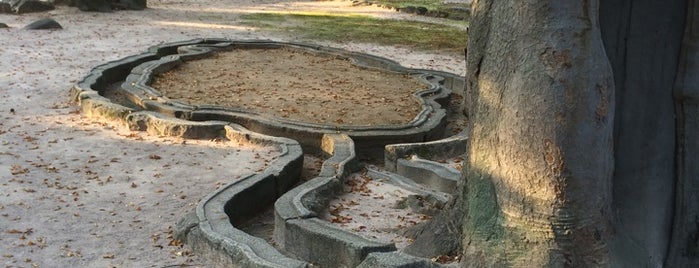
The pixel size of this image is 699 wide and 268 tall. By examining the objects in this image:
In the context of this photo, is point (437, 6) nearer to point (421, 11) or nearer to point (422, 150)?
point (421, 11)

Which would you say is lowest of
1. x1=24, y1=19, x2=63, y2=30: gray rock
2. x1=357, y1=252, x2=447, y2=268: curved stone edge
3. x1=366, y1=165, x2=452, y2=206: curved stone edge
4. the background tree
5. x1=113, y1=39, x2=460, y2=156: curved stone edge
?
x1=366, y1=165, x2=452, y2=206: curved stone edge

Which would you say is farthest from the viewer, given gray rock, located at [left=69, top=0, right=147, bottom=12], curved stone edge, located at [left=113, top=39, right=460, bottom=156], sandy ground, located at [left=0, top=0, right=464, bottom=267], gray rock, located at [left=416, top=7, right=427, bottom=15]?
gray rock, located at [left=416, top=7, right=427, bottom=15]

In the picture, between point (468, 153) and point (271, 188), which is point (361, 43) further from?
point (468, 153)

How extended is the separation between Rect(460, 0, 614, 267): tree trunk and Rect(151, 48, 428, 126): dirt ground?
6.34 metres

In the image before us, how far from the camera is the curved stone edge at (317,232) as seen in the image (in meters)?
5.88

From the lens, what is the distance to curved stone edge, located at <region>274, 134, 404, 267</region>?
5875 mm

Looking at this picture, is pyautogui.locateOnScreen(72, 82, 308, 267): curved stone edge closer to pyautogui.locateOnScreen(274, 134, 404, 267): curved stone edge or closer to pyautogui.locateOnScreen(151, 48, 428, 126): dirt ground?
pyautogui.locateOnScreen(274, 134, 404, 267): curved stone edge

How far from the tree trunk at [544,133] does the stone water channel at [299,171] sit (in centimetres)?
90

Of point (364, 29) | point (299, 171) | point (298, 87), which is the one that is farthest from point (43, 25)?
point (299, 171)

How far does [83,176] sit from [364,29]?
14666mm

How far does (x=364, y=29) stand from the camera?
2219 cm

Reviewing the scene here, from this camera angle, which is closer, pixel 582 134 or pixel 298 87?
pixel 582 134

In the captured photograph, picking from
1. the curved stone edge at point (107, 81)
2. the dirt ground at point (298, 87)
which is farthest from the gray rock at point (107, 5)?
the dirt ground at point (298, 87)

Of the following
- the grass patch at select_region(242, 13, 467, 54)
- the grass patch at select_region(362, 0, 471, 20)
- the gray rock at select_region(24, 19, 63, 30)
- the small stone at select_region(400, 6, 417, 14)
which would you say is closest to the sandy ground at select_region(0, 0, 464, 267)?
the gray rock at select_region(24, 19, 63, 30)
